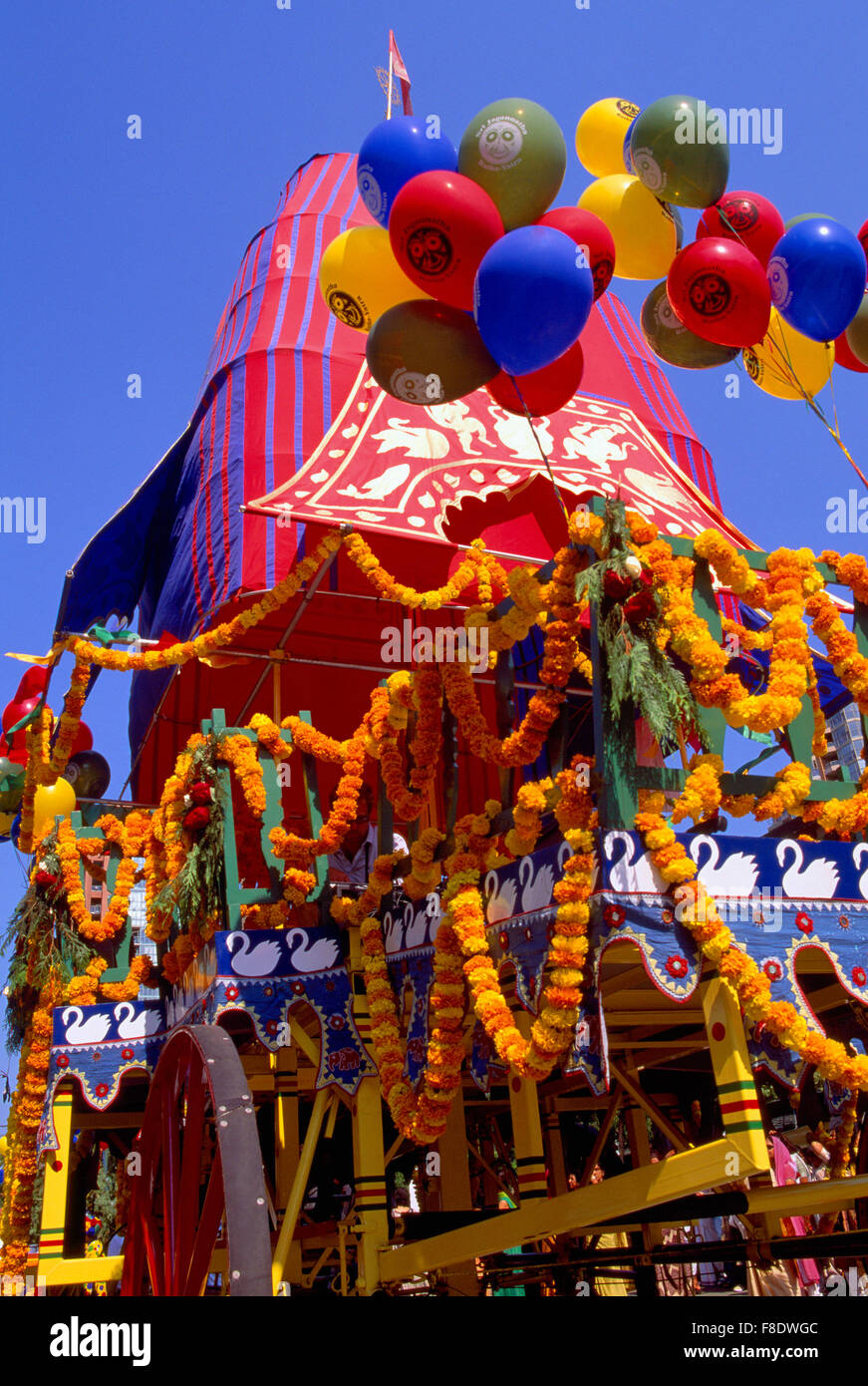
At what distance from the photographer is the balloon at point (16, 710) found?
12.6 m

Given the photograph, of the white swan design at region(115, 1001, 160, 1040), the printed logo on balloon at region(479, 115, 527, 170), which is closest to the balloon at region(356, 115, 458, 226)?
the printed logo on balloon at region(479, 115, 527, 170)

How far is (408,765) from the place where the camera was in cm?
797

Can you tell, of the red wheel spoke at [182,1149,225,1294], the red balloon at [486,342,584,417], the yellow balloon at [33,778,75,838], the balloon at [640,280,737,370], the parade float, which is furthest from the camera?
the yellow balloon at [33,778,75,838]

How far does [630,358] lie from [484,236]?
26.8 ft

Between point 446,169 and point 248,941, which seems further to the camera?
point 248,941

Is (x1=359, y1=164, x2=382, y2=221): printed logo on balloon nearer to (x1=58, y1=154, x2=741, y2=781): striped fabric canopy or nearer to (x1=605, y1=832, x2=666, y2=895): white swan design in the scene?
(x1=58, y1=154, x2=741, y2=781): striped fabric canopy

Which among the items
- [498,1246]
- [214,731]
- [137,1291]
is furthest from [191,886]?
[498,1246]

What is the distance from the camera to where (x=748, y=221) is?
21.2ft

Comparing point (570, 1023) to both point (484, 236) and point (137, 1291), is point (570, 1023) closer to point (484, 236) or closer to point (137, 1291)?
point (137, 1291)

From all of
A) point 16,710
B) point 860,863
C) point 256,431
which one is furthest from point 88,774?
point 860,863

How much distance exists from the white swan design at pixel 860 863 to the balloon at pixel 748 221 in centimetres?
298

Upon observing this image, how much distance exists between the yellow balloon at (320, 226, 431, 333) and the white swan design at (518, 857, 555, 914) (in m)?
3.05

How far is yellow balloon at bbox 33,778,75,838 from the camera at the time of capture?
10109 mm

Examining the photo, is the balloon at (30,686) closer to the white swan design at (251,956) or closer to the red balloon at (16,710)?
the red balloon at (16,710)
